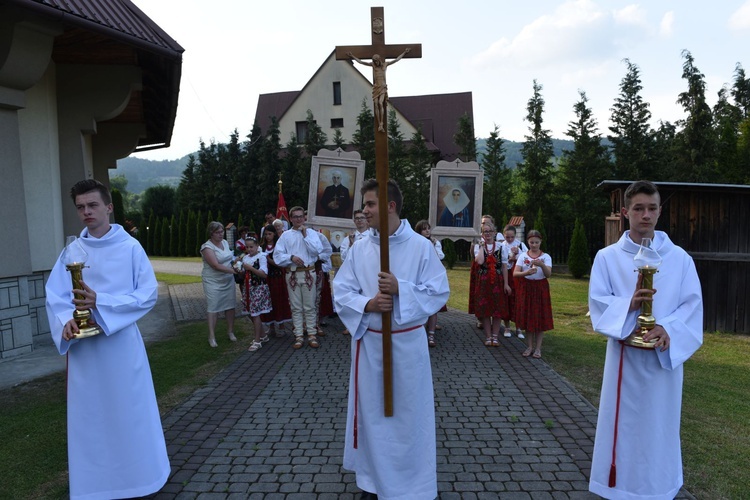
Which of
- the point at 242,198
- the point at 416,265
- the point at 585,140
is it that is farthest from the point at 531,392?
the point at 242,198

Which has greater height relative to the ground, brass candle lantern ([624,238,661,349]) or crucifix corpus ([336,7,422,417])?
crucifix corpus ([336,7,422,417])

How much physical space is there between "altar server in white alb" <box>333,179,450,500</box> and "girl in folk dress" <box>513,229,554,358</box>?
14.3 feet

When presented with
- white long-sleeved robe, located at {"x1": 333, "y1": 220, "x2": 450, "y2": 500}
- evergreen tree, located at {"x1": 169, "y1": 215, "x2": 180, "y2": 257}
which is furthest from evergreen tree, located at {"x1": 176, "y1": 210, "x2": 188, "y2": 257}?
white long-sleeved robe, located at {"x1": 333, "y1": 220, "x2": 450, "y2": 500}

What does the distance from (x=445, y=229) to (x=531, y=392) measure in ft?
13.8

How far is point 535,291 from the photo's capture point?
832 cm

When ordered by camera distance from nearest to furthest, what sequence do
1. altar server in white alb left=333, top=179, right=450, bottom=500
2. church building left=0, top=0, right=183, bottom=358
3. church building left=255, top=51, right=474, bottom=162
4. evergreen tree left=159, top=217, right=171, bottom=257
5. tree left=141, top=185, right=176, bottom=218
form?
altar server in white alb left=333, top=179, right=450, bottom=500, church building left=0, top=0, right=183, bottom=358, church building left=255, top=51, right=474, bottom=162, evergreen tree left=159, top=217, right=171, bottom=257, tree left=141, top=185, right=176, bottom=218

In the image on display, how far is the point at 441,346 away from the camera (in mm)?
9234

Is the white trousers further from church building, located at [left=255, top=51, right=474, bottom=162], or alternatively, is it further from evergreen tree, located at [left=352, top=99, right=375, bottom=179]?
church building, located at [left=255, top=51, right=474, bottom=162]

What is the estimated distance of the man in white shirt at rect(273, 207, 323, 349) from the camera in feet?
30.4

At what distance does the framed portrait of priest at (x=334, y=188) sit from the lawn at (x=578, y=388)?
2.71m

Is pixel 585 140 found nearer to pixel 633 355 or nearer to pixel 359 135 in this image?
pixel 359 135

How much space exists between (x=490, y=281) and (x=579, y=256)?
13948mm

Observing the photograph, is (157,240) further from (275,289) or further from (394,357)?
(394,357)

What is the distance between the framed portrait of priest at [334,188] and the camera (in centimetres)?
1076
